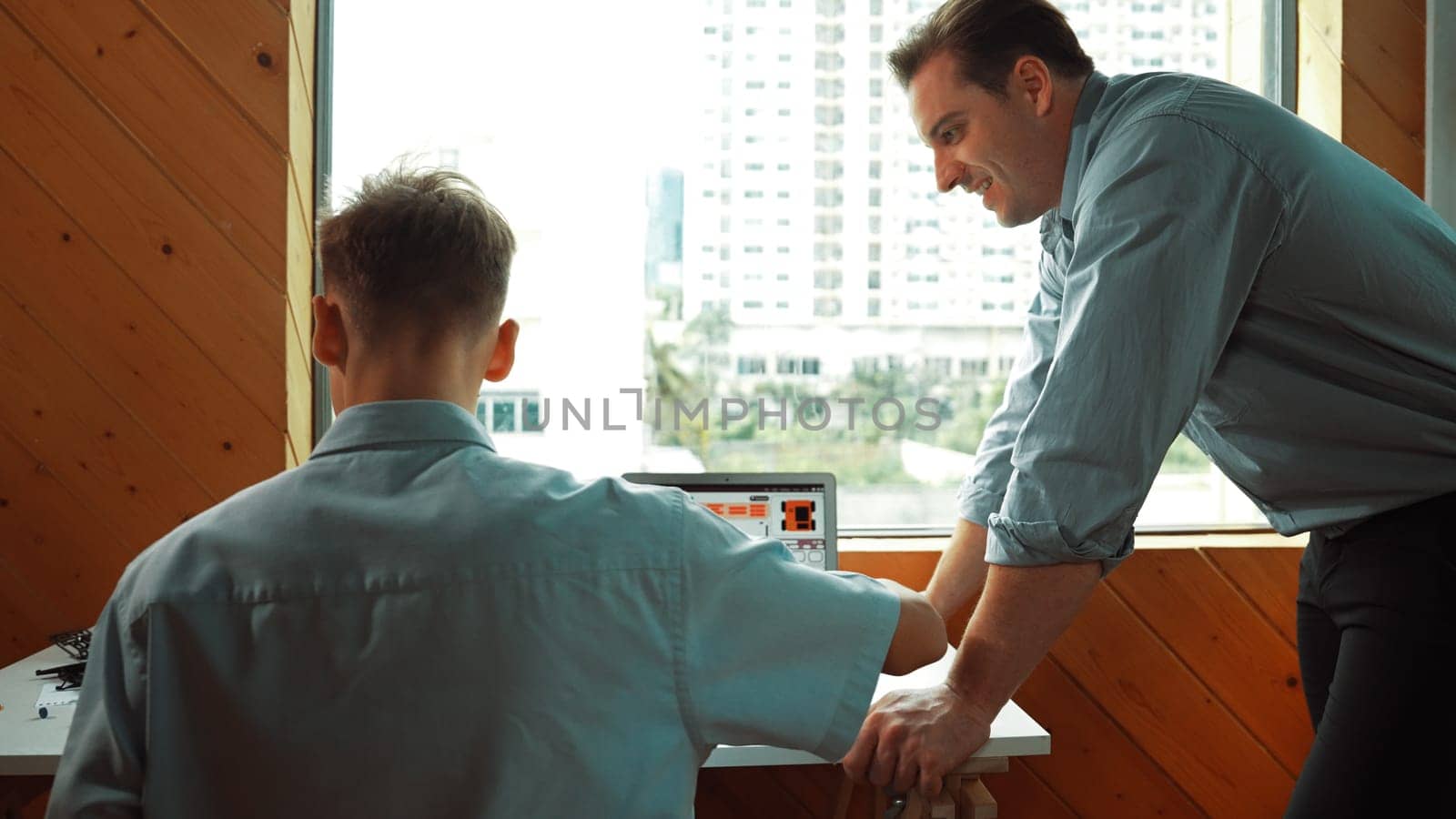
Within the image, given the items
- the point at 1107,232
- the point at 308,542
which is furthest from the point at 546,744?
the point at 1107,232

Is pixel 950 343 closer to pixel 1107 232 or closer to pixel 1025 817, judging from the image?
pixel 1025 817

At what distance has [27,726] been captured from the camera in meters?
1.33

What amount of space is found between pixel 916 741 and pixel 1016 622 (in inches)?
6.4

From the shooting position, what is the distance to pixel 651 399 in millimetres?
2221

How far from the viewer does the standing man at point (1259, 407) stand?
1.05 metres

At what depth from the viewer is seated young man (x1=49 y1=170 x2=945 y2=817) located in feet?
2.38

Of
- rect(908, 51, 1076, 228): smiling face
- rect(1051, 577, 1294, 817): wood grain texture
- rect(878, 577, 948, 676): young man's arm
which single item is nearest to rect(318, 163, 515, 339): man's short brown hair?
rect(878, 577, 948, 676): young man's arm

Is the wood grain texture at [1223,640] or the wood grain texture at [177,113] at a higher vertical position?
the wood grain texture at [177,113]

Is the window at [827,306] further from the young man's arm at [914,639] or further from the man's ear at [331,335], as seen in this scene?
the man's ear at [331,335]

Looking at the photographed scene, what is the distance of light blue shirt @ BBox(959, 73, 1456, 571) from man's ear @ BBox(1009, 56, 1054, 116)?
12cm

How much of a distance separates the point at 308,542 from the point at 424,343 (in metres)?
0.19

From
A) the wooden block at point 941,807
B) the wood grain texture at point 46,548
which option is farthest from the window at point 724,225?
the wooden block at point 941,807

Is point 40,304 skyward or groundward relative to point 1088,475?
skyward

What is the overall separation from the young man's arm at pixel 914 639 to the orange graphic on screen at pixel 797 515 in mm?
959
